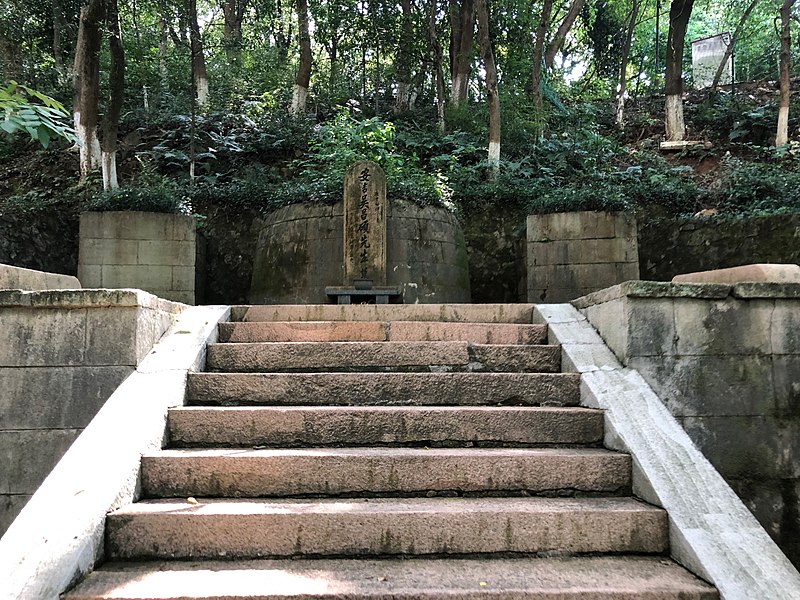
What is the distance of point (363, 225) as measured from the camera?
7.27m

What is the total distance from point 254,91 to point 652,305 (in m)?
16.0

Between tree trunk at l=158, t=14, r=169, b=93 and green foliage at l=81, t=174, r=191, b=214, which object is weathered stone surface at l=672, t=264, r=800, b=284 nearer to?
green foliage at l=81, t=174, r=191, b=214

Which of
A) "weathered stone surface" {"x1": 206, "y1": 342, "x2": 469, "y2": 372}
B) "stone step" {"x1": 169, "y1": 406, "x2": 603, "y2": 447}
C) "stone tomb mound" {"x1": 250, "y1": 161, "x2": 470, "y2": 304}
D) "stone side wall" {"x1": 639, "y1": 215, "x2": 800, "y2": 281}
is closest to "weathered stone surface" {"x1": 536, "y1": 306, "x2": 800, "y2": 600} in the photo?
"stone step" {"x1": 169, "y1": 406, "x2": 603, "y2": 447}

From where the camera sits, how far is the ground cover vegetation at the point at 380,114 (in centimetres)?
1007

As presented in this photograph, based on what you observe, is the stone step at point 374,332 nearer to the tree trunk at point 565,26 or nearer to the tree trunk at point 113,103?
the tree trunk at point 113,103

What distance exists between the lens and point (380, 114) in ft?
51.9

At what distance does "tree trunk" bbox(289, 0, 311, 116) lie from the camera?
46.2ft

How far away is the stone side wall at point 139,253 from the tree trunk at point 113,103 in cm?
217

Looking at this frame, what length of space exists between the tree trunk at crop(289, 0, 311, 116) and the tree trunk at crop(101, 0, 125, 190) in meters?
4.70

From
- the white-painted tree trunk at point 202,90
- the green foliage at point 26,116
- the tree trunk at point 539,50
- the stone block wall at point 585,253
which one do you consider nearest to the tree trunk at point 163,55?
the white-painted tree trunk at point 202,90

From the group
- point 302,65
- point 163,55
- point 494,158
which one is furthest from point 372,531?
point 163,55

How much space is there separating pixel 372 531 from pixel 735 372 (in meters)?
2.51

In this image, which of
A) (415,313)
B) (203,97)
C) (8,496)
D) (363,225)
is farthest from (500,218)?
Result: (203,97)

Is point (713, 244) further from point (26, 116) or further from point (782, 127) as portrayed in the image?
point (26, 116)
